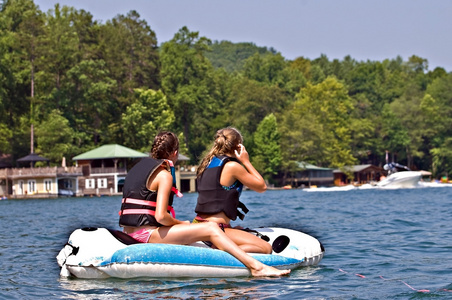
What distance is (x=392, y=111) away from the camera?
92.0m

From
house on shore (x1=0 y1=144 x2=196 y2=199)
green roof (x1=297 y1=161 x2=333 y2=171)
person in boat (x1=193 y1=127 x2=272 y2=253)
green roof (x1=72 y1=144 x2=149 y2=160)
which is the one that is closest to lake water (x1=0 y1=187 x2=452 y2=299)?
person in boat (x1=193 y1=127 x2=272 y2=253)

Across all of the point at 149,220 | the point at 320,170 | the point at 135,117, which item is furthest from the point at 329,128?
the point at 149,220

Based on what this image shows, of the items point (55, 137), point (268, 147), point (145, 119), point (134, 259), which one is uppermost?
point (145, 119)

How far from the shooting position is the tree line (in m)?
65.6

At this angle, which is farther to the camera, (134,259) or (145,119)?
(145,119)

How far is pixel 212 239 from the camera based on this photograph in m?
8.71

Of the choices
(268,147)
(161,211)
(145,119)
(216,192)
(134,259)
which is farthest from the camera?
(268,147)

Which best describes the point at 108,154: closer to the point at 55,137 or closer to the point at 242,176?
the point at 55,137

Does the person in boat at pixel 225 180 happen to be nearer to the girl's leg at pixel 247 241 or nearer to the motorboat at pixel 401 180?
the girl's leg at pixel 247 241

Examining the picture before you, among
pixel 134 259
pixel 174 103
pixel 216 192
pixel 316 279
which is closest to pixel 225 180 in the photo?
pixel 216 192

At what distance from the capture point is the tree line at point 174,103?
215 ft

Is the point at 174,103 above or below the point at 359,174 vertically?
above

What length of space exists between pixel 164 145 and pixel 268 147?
65.2m

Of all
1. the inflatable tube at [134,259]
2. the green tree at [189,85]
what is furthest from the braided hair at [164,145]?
the green tree at [189,85]
